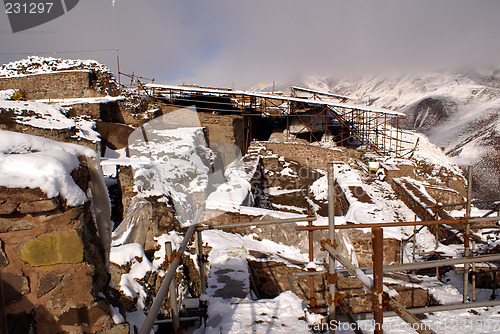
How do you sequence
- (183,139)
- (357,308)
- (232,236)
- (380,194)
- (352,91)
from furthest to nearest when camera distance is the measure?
(352,91) < (183,139) < (380,194) < (232,236) < (357,308)

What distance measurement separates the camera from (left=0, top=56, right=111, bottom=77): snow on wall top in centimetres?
1492

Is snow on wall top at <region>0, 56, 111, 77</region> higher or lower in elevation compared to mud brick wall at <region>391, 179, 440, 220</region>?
higher

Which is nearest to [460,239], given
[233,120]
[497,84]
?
[233,120]

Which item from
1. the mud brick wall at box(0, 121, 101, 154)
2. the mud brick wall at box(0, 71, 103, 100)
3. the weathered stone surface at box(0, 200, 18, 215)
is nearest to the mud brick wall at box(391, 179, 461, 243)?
the weathered stone surface at box(0, 200, 18, 215)

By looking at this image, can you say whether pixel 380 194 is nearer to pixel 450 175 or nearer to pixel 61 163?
pixel 450 175

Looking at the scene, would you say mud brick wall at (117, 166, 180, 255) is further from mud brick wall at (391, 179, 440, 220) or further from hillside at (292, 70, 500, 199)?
hillside at (292, 70, 500, 199)

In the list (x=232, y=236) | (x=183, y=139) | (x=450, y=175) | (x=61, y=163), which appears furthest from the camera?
(x=450, y=175)

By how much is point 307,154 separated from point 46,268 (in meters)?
14.2

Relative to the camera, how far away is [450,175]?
52.0ft

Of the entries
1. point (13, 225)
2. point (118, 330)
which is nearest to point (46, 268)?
point (13, 225)

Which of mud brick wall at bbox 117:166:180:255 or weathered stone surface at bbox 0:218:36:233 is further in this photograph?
mud brick wall at bbox 117:166:180:255

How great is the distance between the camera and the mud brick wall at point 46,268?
167 centimetres

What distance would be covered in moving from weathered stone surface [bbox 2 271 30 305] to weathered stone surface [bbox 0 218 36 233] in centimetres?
27

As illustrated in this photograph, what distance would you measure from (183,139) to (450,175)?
14.8 meters
